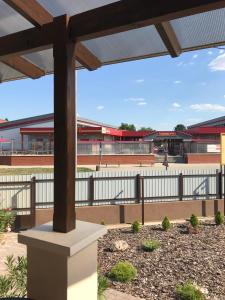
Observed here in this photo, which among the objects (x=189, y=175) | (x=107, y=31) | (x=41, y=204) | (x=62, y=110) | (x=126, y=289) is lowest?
(x=126, y=289)

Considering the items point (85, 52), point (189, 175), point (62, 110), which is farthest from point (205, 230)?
point (62, 110)

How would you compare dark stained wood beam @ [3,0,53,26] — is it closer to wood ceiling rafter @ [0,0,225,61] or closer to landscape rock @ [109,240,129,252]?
wood ceiling rafter @ [0,0,225,61]

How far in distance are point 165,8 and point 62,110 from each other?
3.81ft

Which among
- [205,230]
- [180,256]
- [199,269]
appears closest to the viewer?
[199,269]

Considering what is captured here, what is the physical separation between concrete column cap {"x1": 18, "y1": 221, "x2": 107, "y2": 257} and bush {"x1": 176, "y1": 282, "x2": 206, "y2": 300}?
9.15 feet

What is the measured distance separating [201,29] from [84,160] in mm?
35379

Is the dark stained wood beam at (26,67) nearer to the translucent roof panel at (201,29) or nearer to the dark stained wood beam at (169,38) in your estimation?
the dark stained wood beam at (169,38)

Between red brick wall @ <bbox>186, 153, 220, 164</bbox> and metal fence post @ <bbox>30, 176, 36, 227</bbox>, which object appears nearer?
metal fence post @ <bbox>30, 176, 36, 227</bbox>

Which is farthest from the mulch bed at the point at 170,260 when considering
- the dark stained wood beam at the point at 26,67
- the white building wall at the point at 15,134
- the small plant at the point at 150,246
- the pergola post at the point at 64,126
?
the white building wall at the point at 15,134

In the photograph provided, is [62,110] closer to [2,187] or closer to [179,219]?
[2,187]

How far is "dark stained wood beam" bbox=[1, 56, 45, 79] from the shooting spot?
471 centimetres

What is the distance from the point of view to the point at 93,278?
133 inches

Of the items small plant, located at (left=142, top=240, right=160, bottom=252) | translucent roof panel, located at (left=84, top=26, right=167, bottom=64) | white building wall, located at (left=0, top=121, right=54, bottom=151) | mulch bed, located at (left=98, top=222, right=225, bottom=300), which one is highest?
white building wall, located at (left=0, top=121, right=54, bottom=151)

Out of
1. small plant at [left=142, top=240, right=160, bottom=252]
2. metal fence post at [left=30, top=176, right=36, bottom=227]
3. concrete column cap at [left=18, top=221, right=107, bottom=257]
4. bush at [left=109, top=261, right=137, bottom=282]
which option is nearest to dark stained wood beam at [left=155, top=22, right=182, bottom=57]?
concrete column cap at [left=18, top=221, right=107, bottom=257]
